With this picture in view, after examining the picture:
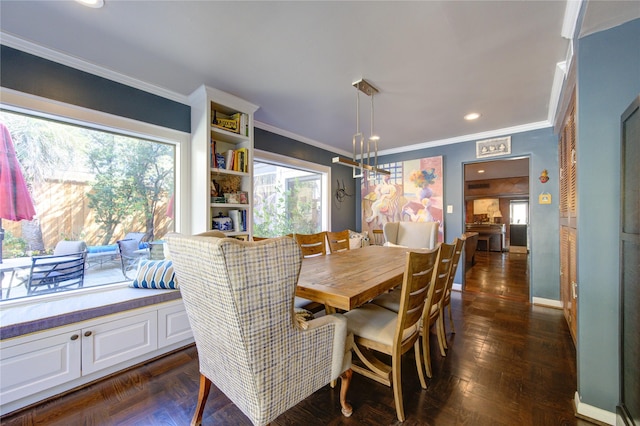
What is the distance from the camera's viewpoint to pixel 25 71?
1.81 meters

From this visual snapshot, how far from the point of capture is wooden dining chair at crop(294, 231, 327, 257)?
8.71 ft

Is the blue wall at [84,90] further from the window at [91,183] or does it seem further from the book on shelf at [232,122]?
the book on shelf at [232,122]

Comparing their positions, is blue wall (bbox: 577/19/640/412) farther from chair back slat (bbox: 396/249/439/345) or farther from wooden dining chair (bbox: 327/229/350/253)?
wooden dining chair (bbox: 327/229/350/253)

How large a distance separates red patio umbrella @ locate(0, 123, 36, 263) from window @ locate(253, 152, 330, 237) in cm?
205

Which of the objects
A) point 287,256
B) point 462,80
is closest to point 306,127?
point 462,80

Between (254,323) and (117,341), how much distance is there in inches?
64.1

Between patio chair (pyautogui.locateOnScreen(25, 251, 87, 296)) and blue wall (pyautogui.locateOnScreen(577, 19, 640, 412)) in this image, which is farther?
patio chair (pyautogui.locateOnScreen(25, 251, 87, 296))

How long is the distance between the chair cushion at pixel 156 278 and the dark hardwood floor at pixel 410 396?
1.98 ft

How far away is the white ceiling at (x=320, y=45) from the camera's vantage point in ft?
4.88

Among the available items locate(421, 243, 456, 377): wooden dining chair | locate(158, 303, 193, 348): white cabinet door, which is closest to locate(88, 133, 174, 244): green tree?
locate(158, 303, 193, 348): white cabinet door

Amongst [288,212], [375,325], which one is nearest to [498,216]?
[288,212]

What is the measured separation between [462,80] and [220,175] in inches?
102

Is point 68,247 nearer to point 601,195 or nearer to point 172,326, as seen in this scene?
point 172,326

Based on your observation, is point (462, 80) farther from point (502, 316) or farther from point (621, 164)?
point (502, 316)
